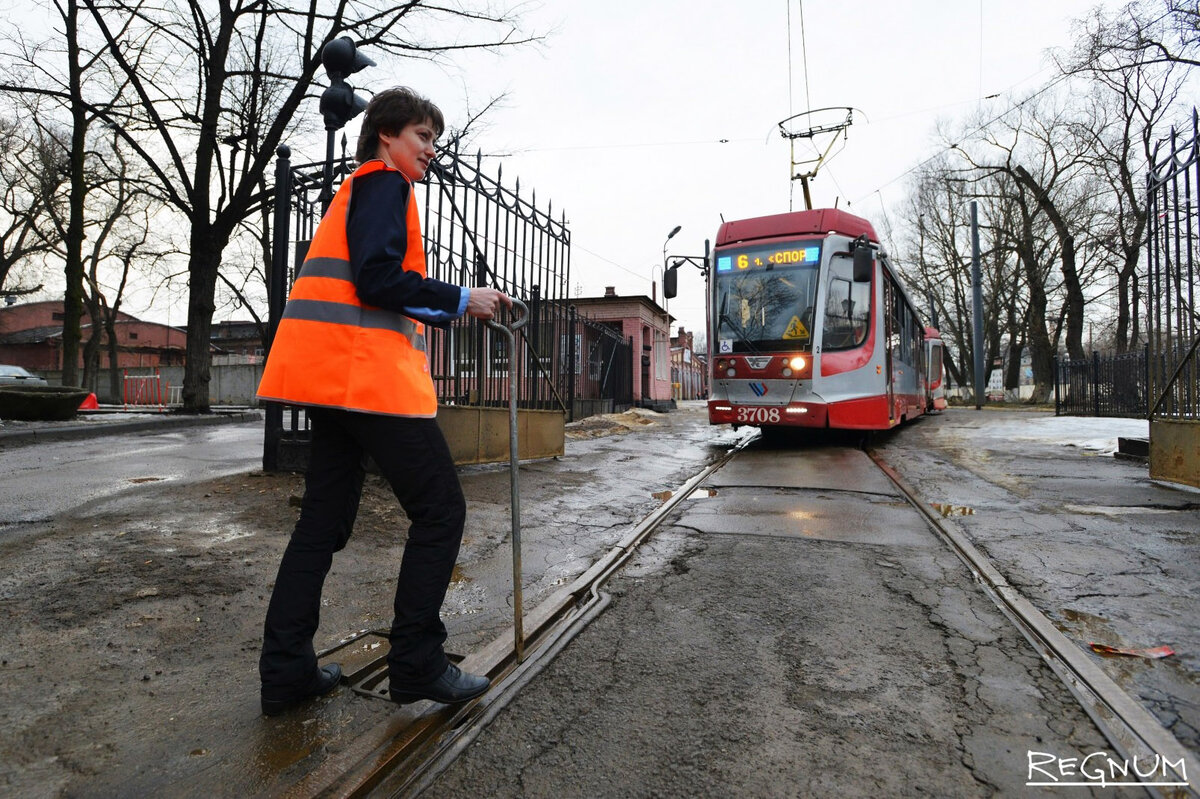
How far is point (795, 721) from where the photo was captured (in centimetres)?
211

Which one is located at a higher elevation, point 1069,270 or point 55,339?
point 1069,270

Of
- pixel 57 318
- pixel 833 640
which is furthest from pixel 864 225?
pixel 57 318

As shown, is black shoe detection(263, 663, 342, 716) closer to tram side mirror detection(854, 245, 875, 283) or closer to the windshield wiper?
the windshield wiper

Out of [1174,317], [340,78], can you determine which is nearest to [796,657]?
[340,78]

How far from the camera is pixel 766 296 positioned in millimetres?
10000

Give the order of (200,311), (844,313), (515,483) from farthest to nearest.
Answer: (200,311)
(844,313)
(515,483)

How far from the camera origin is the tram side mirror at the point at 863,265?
9594 millimetres

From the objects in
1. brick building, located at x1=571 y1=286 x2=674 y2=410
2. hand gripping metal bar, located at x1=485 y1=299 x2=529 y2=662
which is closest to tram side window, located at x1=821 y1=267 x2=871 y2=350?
hand gripping metal bar, located at x1=485 y1=299 x2=529 y2=662

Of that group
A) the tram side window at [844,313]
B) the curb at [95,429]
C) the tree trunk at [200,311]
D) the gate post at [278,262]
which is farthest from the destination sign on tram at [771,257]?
the tree trunk at [200,311]

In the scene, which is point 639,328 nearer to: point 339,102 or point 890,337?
point 890,337

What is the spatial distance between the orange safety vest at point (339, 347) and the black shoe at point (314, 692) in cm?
89

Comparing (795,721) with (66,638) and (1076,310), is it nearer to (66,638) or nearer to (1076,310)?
(66,638)

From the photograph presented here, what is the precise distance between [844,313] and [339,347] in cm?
881

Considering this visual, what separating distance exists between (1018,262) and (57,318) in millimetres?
68905
